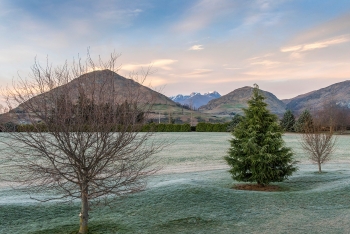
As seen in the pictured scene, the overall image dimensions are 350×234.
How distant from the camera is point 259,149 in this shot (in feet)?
49.3

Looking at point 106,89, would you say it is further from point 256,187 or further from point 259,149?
point 256,187

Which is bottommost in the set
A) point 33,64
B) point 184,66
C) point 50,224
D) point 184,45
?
point 50,224

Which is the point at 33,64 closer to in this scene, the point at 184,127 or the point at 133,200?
the point at 133,200

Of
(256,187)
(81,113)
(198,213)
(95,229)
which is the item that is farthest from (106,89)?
(256,187)

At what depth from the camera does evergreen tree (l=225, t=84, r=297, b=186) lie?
1498 cm

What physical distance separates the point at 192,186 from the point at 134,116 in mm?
5767

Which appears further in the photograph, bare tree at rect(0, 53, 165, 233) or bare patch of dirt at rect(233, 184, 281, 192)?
bare patch of dirt at rect(233, 184, 281, 192)

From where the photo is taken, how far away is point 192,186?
12.8m

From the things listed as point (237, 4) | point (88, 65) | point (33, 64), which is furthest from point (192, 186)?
point (237, 4)

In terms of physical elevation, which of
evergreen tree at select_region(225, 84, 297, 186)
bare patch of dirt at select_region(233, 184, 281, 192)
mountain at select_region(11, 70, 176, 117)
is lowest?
bare patch of dirt at select_region(233, 184, 281, 192)

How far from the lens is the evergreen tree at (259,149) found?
1498 cm

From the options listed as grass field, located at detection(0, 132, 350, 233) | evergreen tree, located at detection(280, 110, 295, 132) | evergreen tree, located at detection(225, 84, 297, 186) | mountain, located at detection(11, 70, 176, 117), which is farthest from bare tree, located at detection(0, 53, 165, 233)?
evergreen tree, located at detection(280, 110, 295, 132)

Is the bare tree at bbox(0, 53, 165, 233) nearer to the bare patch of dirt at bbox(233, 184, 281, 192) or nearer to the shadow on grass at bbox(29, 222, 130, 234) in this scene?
the shadow on grass at bbox(29, 222, 130, 234)

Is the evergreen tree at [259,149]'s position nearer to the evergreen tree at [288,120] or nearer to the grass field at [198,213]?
the grass field at [198,213]
